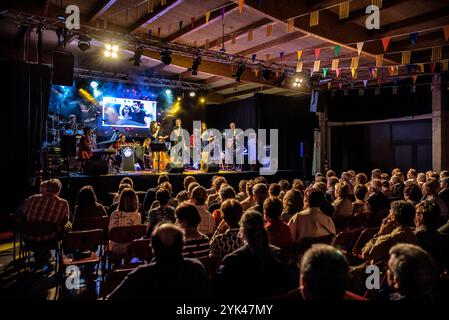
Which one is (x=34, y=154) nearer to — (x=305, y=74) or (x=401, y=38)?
(x=305, y=74)

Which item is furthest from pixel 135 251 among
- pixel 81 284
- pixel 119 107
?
pixel 119 107

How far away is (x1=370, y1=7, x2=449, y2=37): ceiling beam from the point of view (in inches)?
228

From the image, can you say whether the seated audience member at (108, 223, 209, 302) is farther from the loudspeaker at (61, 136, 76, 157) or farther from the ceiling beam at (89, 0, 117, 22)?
the loudspeaker at (61, 136, 76, 157)

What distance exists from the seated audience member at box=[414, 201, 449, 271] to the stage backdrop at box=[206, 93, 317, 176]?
10027 mm

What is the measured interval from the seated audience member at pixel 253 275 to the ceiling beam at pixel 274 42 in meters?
6.23

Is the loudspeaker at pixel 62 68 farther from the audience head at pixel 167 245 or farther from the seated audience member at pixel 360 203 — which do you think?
the audience head at pixel 167 245

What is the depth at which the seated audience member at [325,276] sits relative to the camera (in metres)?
1.37

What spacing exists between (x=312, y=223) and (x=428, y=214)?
3.27 feet

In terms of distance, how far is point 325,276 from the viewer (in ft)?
4.52

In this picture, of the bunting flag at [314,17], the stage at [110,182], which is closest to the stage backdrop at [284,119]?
the stage at [110,182]

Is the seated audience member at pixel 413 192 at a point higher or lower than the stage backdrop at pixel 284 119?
lower

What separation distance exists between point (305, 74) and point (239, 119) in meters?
4.34

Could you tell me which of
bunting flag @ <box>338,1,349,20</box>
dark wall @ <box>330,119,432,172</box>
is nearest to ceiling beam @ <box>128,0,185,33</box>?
bunting flag @ <box>338,1,349,20</box>

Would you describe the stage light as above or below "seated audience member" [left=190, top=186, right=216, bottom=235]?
above
